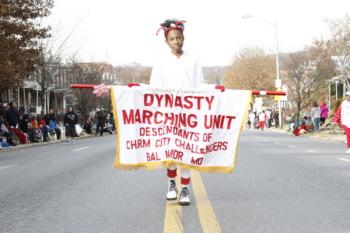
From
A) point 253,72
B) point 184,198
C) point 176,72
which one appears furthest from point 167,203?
point 253,72

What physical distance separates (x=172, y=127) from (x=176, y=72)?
61 cm

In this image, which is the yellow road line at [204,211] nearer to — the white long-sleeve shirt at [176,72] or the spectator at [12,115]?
the white long-sleeve shirt at [176,72]

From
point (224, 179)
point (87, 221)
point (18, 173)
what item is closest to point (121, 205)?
point (87, 221)

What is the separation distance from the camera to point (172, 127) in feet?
21.9

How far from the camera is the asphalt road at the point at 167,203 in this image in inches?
220

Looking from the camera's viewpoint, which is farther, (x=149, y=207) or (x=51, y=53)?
(x=51, y=53)

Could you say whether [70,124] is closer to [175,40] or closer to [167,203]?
[167,203]

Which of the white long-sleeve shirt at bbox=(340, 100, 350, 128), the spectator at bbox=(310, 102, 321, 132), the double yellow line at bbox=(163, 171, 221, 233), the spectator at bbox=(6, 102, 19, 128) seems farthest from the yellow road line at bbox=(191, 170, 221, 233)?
the spectator at bbox=(310, 102, 321, 132)

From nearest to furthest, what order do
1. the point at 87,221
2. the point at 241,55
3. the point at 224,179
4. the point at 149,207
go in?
the point at 87,221 < the point at 149,207 < the point at 224,179 < the point at 241,55

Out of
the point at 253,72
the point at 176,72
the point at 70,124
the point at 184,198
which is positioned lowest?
the point at 70,124

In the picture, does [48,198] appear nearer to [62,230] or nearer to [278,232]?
[62,230]

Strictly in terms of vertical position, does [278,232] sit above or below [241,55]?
below

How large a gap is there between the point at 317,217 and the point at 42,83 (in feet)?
111

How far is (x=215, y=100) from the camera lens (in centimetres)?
673
